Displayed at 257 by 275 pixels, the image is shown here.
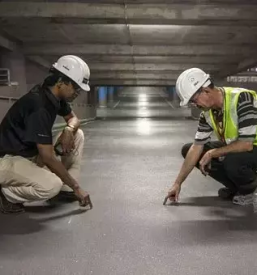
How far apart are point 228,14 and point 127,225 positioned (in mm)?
5224

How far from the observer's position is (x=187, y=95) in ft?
9.37

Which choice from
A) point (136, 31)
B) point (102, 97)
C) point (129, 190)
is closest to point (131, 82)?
point (102, 97)

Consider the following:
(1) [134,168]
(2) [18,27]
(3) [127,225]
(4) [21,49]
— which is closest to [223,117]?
(3) [127,225]

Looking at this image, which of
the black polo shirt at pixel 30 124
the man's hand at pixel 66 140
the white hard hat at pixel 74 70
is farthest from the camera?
the man's hand at pixel 66 140

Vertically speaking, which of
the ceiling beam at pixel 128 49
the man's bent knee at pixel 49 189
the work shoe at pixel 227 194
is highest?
the ceiling beam at pixel 128 49

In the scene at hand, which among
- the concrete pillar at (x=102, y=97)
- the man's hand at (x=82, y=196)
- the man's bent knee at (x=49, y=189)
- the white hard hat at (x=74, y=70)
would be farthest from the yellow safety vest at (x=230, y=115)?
the concrete pillar at (x=102, y=97)

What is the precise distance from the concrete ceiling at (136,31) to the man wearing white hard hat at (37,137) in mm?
4213

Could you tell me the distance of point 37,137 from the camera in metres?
2.66

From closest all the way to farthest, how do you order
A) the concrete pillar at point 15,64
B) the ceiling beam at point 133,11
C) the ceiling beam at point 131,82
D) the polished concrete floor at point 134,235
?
the polished concrete floor at point 134,235, the ceiling beam at point 133,11, the concrete pillar at point 15,64, the ceiling beam at point 131,82

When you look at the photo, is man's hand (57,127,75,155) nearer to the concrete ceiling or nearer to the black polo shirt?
the black polo shirt

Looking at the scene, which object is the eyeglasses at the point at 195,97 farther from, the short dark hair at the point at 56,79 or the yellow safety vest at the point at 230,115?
the short dark hair at the point at 56,79

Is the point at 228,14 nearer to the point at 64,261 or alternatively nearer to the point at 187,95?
the point at 187,95

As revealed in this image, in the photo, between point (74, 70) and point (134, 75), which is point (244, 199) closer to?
point (74, 70)

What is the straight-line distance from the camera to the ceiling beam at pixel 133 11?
6.96m
